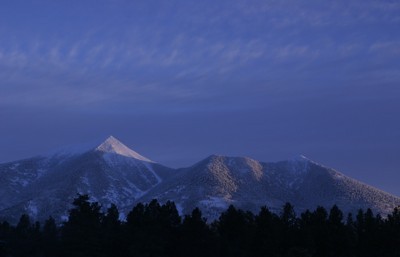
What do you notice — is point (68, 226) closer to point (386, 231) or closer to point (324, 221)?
point (324, 221)

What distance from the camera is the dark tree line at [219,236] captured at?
84.6 metres

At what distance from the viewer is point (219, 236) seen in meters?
95.9

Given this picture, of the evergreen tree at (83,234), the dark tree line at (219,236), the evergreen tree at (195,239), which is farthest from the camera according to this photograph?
the evergreen tree at (195,239)

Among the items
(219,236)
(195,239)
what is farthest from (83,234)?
(219,236)

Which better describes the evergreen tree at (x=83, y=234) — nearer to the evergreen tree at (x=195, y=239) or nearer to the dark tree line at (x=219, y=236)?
the dark tree line at (x=219, y=236)

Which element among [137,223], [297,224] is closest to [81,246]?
[137,223]

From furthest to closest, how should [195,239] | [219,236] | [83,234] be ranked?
1. [219,236]
2. [195,239]
3. [83,234]

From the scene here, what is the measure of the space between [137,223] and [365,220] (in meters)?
33.1

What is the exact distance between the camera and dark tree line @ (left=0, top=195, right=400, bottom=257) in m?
84.6

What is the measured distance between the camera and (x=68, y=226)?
291 ft

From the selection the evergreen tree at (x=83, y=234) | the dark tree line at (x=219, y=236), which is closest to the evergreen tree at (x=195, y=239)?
the dark tree line at (x=219, y=236)

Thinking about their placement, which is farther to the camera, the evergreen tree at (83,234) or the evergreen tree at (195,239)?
the evergreen tree at (195,239)

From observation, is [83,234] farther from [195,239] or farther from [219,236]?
[219,236]

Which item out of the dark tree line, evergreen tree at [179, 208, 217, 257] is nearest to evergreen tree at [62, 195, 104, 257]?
the dark tree line
